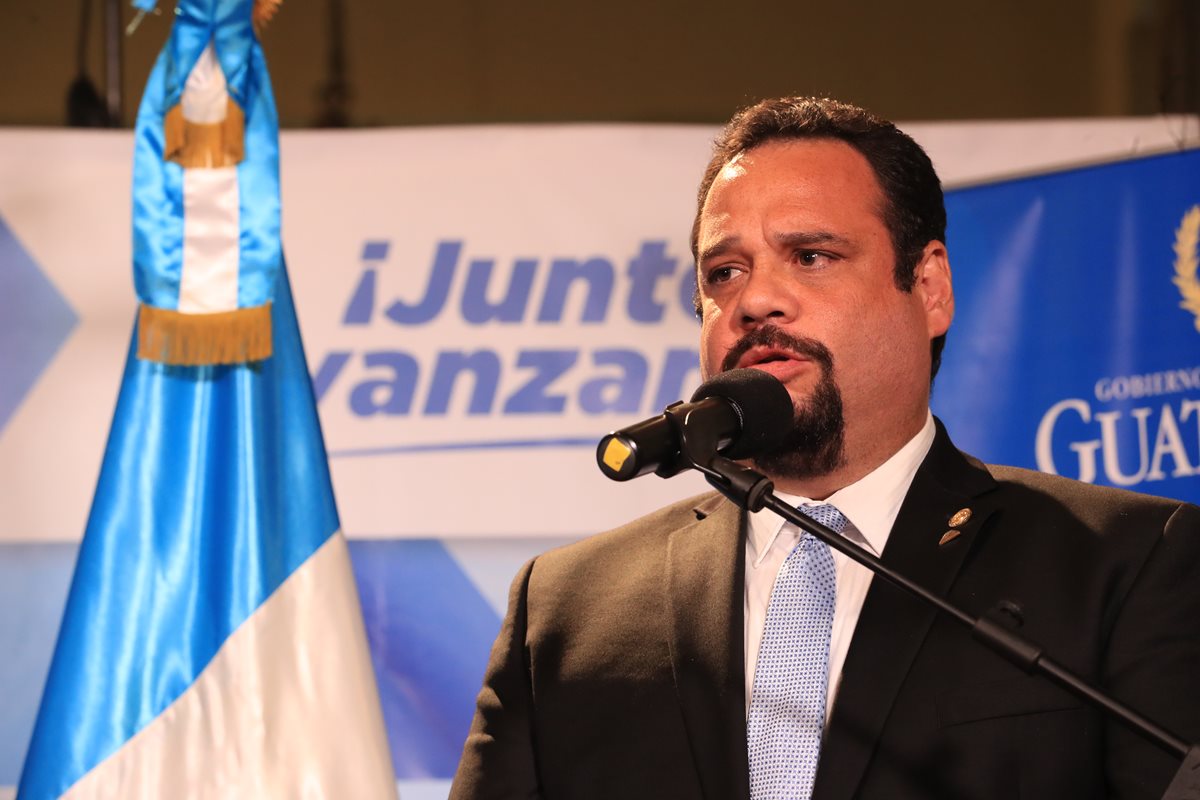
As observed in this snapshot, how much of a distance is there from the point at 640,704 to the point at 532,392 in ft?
4.58

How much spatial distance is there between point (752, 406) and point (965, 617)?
304mm

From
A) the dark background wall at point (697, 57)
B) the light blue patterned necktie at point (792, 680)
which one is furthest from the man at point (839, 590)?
the dark background wall at point (697, 57)

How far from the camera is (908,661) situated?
5.41 ft

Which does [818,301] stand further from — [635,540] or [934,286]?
[635,540]

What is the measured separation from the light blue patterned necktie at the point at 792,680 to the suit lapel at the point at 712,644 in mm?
24

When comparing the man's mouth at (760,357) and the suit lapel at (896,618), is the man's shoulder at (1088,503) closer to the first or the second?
the suit lapel at (896,618)

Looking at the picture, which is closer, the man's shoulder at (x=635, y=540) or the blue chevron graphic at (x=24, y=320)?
the man's shoulder at (x=635, y=540)

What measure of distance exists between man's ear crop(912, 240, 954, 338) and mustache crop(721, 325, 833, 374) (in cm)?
27

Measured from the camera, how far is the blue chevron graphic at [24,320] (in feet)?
10.0

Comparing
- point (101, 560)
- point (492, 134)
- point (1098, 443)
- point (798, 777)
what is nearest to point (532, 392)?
point (492, 134)

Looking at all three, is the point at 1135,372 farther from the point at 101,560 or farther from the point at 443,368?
the point at 101,560

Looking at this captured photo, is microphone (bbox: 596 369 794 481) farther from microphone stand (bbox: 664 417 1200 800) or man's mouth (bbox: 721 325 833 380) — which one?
man's mouth (bbox: 721 325 833 380)

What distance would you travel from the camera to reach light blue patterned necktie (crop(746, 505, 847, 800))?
1678 mm

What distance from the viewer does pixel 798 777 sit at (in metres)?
1.67
